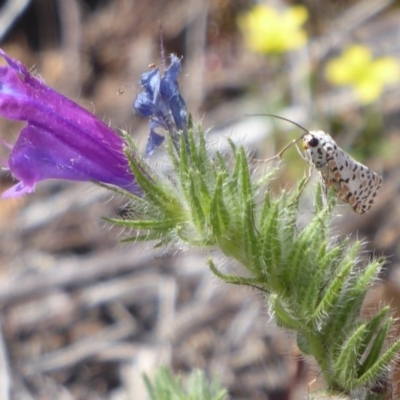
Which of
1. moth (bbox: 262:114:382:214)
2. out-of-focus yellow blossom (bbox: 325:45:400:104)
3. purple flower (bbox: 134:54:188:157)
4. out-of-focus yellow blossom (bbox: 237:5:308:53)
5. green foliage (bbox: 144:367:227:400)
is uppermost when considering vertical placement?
out-of-focus yellow blossom (bbox: 237:5:308:53)

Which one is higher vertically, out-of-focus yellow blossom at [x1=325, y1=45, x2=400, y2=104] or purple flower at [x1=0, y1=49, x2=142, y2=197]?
out-of-focus yellow blossom at [x1=325, y1=45, x2=400, y2=104]

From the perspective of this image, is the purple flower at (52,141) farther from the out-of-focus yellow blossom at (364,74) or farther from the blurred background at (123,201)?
the out-of-focus yellow blossom at (364,74)

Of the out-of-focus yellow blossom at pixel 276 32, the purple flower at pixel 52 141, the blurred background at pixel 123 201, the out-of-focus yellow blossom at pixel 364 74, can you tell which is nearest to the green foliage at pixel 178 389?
the blurred background at pixel 123 201

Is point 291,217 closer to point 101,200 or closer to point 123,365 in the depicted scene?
point 123,365

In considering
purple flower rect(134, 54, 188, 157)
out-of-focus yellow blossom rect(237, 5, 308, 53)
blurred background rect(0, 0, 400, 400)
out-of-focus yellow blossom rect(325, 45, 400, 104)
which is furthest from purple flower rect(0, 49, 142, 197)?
out-of-focus yellow blossom rect(237, 5, 308, 53)

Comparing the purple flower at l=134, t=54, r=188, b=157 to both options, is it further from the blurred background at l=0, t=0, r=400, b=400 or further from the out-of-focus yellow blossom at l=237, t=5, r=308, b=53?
the out-of-focus yellow blossom at l=237, t=5, r=308, b=53

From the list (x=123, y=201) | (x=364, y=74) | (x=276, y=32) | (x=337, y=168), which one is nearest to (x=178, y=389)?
(x=337, y=168)
